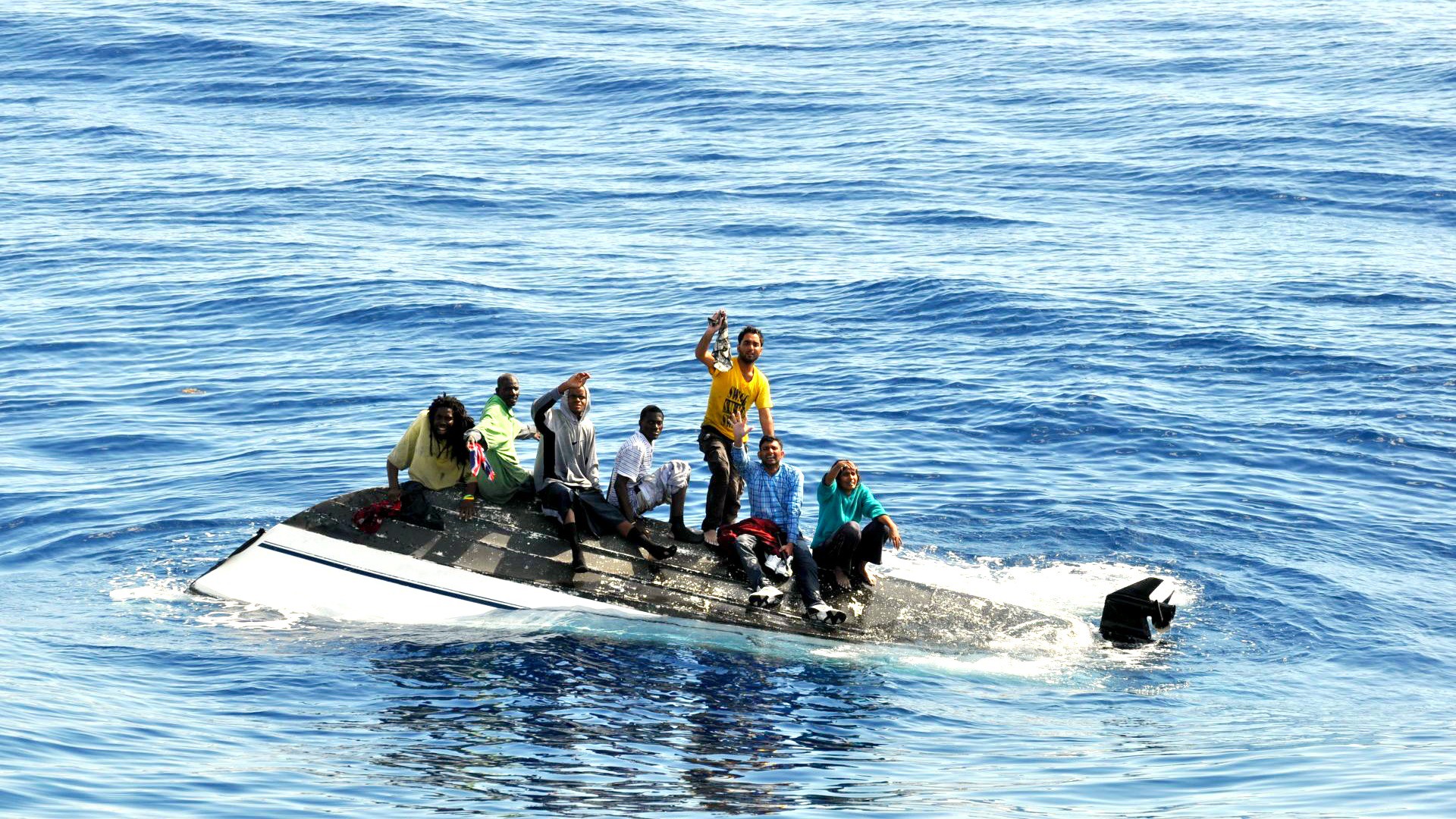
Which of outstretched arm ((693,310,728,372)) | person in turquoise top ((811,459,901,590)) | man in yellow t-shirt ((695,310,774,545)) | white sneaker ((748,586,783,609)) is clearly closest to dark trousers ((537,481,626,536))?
man in yellow t-shirt ((695,310,774,545))

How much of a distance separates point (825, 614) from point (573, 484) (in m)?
3.55

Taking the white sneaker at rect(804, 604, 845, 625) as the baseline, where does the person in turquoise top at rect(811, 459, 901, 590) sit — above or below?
above

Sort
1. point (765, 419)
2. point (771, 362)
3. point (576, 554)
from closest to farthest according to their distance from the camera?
point (765, 419) → point (576, 554) → point (771, 362)

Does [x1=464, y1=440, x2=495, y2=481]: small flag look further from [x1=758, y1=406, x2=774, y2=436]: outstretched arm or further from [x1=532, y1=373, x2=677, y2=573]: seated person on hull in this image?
[x1=758, y1=406, x2=774, y2=436]: outstretched arm

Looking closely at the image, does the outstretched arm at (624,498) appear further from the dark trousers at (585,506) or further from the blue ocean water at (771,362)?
the blue ocean water at (771,362)

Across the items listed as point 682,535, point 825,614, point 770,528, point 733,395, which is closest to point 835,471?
point 770,528

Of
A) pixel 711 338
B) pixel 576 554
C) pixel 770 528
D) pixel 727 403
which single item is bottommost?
pixel 576 554

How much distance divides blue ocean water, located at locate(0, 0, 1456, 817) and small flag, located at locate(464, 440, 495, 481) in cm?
209

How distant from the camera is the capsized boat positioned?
18.1 meters

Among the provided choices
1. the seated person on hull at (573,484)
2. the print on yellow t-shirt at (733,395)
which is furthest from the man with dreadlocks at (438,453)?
the print on yellow t-shirt at (733,395)

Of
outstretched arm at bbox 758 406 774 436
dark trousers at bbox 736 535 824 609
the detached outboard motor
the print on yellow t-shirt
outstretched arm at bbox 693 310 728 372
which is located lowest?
the detached outboard motor

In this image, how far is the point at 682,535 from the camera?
19094 millimetres

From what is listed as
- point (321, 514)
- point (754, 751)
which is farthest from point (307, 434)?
point (754, 751)

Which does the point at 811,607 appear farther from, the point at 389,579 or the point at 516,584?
the point at 389,579
